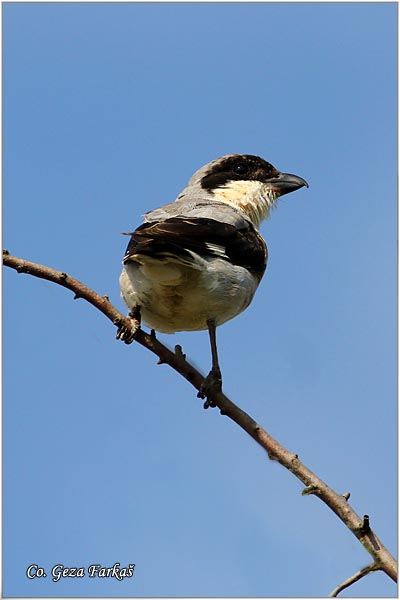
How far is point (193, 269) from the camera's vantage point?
22.2 feet

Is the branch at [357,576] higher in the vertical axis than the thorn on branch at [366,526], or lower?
lower

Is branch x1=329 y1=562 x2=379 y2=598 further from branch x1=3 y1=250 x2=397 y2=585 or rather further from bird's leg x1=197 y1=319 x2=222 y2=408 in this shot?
bird's leg x1=197 y1=319 x2=222 y2=408

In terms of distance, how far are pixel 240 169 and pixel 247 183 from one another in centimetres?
21

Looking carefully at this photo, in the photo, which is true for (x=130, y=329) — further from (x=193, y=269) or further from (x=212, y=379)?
(x=193, y=269)

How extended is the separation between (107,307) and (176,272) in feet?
4.66

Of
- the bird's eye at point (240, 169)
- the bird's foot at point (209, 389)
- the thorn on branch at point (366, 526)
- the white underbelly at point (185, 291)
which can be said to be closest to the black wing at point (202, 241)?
the white underbelly at point (185, 291)

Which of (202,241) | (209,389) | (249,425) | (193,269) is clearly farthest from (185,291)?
(249,425)

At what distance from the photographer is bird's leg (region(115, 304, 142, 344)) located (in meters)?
6.09

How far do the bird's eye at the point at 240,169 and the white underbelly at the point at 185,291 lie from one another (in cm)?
220

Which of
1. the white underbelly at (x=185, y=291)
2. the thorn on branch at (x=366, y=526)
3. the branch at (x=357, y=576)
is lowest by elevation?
the branch at (x=357, y=576)

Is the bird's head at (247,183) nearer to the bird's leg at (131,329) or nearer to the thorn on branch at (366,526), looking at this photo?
the bird's leg at (131,329)

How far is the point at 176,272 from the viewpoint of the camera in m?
6.70

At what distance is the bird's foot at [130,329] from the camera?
19.9ft

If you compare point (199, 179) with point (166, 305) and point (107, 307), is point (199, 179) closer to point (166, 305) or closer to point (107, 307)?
point (166, 305)
